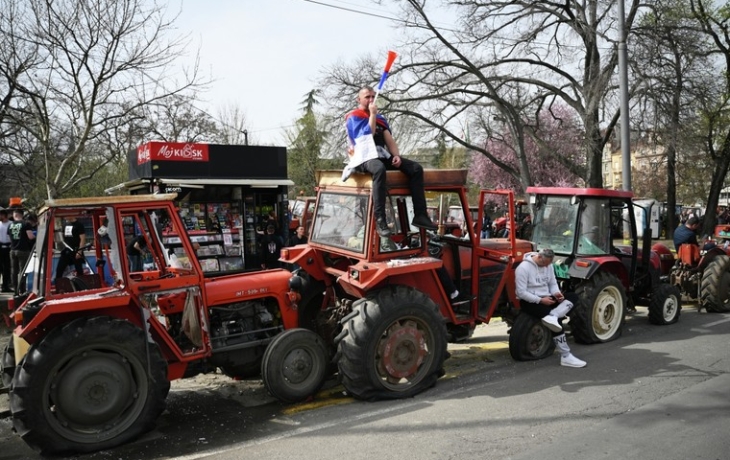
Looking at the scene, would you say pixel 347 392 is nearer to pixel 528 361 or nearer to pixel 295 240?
pixel 528 361

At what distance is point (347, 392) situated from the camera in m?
5.91

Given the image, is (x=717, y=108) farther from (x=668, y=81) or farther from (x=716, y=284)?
(x=716, y=284)

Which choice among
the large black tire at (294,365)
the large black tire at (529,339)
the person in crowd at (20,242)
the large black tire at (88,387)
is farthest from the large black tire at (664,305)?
the person in crowd at (20,242)

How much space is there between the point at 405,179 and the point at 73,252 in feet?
11.3

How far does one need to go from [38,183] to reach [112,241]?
1579cm

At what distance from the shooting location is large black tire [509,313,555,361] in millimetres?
6953

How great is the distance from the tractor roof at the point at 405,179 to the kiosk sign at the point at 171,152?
7.52 meters

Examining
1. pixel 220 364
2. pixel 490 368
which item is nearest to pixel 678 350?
pixel 490 368

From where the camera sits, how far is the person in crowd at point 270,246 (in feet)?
43.2

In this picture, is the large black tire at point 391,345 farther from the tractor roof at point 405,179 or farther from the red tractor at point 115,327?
the tractor roof at point 405,179

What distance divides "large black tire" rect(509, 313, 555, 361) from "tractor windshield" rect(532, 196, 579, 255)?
1701mm

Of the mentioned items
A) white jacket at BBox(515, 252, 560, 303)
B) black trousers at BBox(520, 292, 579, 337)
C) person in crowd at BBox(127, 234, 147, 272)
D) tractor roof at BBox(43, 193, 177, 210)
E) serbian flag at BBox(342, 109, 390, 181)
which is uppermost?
serbian flag at BBox(342, 109, 390, 181)

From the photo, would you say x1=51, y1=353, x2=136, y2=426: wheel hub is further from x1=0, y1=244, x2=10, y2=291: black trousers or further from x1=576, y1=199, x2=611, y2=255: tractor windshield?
x1=0, y1=244, x2=10, y2=291: black trousers

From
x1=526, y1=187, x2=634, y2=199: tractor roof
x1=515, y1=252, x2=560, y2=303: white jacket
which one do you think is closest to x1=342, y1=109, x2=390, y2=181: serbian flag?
x1=515, y1=252, x2=560, y2=303: white jacket
